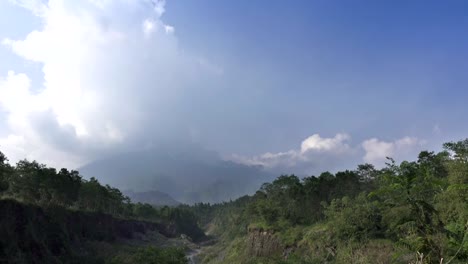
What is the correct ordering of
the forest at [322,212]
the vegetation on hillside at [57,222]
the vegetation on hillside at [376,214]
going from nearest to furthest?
the vegetation on hillside at [376,214], the forest at [322,212], the vegetation on hillside at [57,222]

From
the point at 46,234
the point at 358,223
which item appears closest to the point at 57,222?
the point at 46,234

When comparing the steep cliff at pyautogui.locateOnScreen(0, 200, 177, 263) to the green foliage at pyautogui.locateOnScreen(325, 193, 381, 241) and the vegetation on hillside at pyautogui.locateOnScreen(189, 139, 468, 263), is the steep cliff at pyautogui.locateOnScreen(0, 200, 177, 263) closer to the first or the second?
the vegetation on hillside at pyautogui.locateOnScreen(189, 139, 468, 263)

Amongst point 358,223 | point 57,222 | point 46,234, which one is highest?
point 57,222

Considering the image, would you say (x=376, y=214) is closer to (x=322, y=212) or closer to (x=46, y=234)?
(x=322, y=212)

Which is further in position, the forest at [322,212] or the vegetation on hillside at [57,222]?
the vegetation on hillside at [57,222]

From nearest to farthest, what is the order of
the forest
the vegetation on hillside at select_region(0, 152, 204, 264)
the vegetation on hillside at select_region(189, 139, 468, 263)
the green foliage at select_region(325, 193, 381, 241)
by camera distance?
the vegetation on hillside at select_region(189, 139, 468, 263) < the forest < the vegetation on hillside at select_region(0, 152, 204, 264) < the green foliage at select_region(325, 193, 381, 241)

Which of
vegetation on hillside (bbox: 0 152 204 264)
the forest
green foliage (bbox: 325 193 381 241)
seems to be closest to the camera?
the forest

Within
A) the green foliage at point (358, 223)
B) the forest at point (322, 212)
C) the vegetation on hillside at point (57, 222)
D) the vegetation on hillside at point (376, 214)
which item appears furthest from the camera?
the green foliage at point (358, 223)

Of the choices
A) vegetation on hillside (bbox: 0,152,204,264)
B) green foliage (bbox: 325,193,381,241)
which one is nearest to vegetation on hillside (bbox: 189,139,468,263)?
green foliage (bbox: 325,193,381,241)

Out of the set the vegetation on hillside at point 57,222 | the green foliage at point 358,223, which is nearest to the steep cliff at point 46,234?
the vegetation on hillside at point 57,222

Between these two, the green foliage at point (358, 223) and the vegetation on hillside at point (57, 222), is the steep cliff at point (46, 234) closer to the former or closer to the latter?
the vegetation on hillside at point (57, 222)

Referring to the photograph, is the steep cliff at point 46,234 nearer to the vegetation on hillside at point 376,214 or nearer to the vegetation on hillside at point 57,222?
the vegetation on hillside at point 57,222

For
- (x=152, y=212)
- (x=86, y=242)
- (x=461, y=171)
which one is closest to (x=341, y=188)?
(x=461, y=171)

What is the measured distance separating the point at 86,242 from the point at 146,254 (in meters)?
47.6
